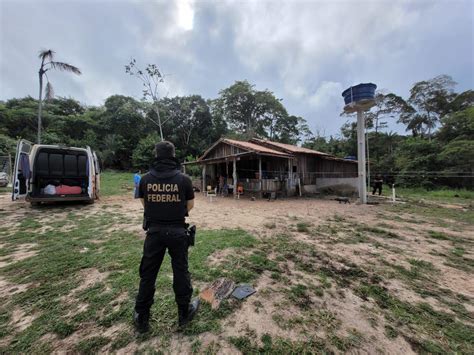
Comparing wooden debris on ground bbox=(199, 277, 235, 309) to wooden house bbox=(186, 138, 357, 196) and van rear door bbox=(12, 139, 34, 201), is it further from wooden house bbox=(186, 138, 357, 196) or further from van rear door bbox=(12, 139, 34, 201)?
wooden house bbox=(186, 138, 357, 196)

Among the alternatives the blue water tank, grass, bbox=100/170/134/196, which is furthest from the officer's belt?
grass, bbox=100/170/134/196

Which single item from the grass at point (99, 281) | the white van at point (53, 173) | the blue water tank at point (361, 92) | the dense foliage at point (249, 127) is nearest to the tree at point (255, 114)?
the dense foliage at point (249, 127)

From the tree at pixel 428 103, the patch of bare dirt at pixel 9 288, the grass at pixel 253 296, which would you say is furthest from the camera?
the tree at pixel 428 103

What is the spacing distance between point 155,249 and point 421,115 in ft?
100

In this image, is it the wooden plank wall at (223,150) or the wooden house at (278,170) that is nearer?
the wooden house at (278,170)

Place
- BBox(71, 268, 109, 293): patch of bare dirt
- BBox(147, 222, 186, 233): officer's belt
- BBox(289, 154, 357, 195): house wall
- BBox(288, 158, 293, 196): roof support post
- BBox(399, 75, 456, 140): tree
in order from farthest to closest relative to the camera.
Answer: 1. BBox(399, 75, 456, 140): tree
2. BBox(289, 154, 357, 195): house wall
3. BBox(288, 158, 293, 196): roof support post
4. BBox(71, 268, 109, 293): patch of bare dirt
5. BBox(147, 222, 186, 233): officer's belt

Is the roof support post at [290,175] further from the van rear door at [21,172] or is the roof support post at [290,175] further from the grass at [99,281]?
the van rear door at [21,172]

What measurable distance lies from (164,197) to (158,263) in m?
0.62

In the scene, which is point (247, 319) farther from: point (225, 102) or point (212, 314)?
point (225, 102)

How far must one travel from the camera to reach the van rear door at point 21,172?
567 centimetres

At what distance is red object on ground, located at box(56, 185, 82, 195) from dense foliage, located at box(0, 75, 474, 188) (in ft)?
42.8

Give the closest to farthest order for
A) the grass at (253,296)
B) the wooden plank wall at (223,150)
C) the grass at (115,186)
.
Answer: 1. the grass at (253,296)
2. the grass at (115,186)
3. the wooden plank wall at (223,150)

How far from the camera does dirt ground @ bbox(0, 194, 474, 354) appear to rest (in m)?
1.73

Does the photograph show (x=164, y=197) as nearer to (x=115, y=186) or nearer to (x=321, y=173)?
(x=115, y=186)
